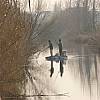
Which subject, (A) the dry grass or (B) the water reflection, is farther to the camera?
(B) the water reflection

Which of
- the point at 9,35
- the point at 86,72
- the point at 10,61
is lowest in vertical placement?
the point at 86,72

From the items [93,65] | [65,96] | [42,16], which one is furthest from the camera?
[93,65]

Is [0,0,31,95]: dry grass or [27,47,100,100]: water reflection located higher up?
[0,0,31,95]: dry grass

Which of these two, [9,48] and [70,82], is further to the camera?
[70,82]

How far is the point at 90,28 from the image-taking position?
28.8 meters

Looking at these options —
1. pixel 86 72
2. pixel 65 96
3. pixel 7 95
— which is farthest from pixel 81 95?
pixel 86 72

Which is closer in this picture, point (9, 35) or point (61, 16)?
point (9, 35)

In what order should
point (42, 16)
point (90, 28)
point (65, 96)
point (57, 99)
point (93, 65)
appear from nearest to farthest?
point (57, 99)
point (65, 96)
point (42, 16)
point (93, 65)
point (90, 28)

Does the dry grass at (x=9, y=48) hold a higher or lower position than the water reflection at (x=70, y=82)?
higher

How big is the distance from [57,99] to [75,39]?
18.4 m

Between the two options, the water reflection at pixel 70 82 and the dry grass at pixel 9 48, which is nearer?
the dry grass at pixel 9 48

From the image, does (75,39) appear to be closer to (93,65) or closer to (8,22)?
(93,65)

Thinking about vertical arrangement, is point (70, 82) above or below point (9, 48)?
below

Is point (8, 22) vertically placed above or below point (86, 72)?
above
